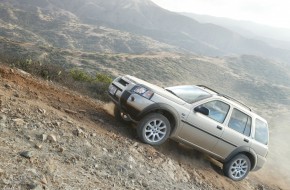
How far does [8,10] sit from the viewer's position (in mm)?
127812

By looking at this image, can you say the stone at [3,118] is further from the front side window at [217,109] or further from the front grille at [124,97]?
the front side window at [217,109]

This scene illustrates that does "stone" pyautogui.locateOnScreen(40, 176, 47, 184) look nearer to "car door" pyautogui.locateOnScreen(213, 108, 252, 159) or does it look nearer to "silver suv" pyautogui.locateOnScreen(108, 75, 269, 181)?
"silver suv" pyautogui.locateOnScreen(108, 75, 269, 181)

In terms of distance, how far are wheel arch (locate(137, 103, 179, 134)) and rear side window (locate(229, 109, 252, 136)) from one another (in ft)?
4.98

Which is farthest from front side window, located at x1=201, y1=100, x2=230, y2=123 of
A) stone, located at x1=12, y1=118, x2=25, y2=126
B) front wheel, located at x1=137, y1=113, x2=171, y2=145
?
stone, located at x1=12, y1=118, x2=25, y2=126

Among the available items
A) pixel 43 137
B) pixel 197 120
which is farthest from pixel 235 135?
pixel 43 137

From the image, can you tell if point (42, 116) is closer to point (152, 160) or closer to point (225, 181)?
point (152, 160)

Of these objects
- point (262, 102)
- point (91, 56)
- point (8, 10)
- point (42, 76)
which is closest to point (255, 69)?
point (262, 102)

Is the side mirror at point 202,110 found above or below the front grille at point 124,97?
above

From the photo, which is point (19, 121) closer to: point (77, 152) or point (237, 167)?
point (77, 152)

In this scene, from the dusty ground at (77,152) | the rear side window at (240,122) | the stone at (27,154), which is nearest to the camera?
the dusty ground at (77,152)

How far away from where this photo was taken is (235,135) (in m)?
9.05

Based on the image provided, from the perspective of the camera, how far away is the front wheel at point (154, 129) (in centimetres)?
809

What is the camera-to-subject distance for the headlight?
26.6 feet

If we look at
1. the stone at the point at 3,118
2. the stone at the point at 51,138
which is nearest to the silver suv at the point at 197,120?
the stone at the point at 51,138
